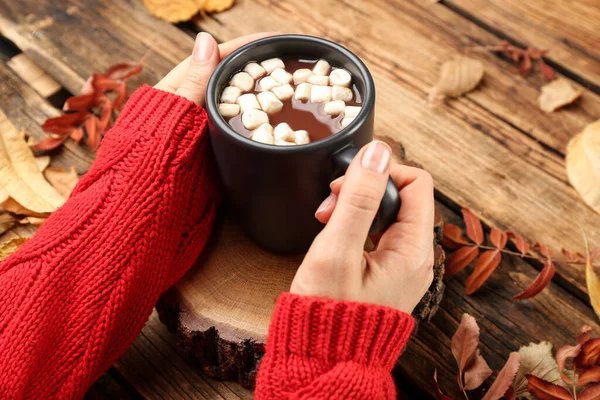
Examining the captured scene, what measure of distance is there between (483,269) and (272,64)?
49 centimetres

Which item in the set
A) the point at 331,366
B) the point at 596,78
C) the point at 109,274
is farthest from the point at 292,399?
the point at 596,78

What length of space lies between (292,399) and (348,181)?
25cm

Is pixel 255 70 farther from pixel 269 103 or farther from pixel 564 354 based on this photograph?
pixel 564 354

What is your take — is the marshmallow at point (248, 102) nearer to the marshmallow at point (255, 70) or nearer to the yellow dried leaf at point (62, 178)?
the marshmallow at point (255, 70)

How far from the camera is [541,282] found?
99 centimetres

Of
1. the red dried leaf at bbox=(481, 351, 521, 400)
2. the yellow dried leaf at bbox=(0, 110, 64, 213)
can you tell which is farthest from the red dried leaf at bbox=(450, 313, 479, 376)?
the yellow dried leaf at bbox=(0, 110, 64, 213)

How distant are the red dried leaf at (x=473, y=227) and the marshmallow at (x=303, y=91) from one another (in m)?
0.41

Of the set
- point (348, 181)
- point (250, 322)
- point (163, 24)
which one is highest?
point (348, 181)

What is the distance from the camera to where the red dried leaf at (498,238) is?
3.38ft

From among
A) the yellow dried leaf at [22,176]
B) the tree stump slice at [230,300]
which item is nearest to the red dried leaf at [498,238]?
the tree stump slice at [230,300]

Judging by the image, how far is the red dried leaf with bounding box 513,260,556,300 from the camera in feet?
3.24

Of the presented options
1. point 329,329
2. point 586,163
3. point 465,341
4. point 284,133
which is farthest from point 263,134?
point 586,163

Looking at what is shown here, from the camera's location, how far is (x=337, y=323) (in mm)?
700

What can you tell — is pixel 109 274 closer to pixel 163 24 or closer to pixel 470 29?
pixel 163 24
